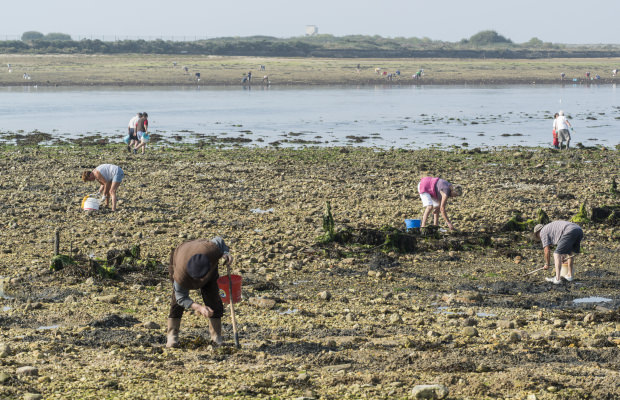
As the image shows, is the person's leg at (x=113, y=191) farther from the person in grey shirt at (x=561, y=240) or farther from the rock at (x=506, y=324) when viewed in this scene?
the rock at (x=506, y=324)

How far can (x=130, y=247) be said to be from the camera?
52.0ft

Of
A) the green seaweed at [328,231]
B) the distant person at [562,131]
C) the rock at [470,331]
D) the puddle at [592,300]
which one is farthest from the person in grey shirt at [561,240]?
the distant person at [562,131]

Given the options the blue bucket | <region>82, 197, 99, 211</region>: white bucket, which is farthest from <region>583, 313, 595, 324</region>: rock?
<region>82, 197, 99, 211</region>: white bucket

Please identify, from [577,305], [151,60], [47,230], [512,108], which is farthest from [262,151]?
[151,60]

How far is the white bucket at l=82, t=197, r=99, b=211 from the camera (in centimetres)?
1886

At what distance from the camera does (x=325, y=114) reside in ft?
176

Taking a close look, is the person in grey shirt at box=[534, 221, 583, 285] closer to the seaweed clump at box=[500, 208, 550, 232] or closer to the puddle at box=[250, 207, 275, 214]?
the seaweed clump at box=[500, 208, 550, 232]

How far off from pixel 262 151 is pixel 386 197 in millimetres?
11760

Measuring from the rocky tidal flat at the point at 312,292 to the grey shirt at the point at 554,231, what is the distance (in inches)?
29.3

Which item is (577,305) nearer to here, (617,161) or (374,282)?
(374,282)

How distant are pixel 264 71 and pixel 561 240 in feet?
281

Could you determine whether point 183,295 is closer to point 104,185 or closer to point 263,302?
point 263,302

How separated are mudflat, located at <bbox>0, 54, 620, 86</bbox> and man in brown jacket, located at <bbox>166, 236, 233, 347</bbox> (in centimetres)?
7572

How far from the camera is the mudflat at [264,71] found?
86.7 m
